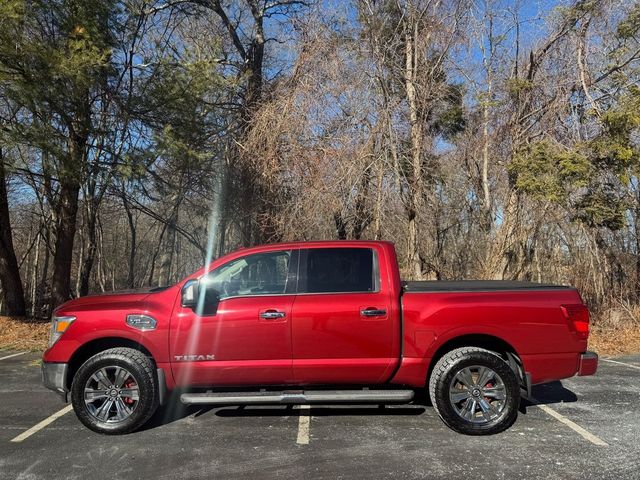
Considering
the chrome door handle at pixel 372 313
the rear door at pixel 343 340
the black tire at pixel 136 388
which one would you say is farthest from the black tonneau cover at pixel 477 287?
the black tire at pixel 136 388

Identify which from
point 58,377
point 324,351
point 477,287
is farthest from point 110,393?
point 477,287

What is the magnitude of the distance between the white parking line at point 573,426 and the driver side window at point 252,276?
3157 mm

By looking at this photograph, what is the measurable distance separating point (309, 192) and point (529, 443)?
7.39 meters

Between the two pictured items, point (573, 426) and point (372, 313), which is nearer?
point (372, 313)

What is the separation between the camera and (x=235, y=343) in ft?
16.1

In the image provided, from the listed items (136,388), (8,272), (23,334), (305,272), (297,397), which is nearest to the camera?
(297,397)

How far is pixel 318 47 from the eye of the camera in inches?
459

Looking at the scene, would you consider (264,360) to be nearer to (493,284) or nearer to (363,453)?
(363,453)

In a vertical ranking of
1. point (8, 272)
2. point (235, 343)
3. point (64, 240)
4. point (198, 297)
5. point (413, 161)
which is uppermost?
point (413, 161)

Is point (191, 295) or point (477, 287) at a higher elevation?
point (477, 287)

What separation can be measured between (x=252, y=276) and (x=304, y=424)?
1.58 metres

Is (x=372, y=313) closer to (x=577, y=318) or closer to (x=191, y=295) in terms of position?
(x=191, y=295)

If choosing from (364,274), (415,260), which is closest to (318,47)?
(415,260)

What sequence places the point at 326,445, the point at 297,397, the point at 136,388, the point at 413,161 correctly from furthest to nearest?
the point at 413,161 → the point at 136,388 → the point at 297,397 → the point at 326,445
